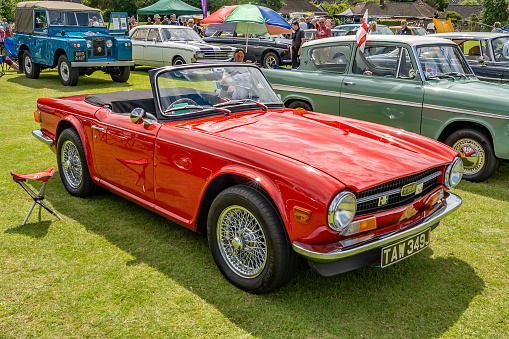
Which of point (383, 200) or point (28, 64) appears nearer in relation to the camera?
point (383, 200)

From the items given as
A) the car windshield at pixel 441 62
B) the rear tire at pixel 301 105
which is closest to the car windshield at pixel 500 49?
the car windshield at pixel 441 62

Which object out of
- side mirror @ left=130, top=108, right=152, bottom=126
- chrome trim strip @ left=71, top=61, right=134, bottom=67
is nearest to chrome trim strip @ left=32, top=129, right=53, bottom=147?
side mirror @ left=130, top=108, right=152, bottom=126

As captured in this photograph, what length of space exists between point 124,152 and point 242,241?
1.52 metres

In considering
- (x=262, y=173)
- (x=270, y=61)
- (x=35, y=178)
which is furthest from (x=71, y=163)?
(x=270, y=61)

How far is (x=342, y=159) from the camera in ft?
10.5

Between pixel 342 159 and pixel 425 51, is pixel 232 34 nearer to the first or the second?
pixel 425 51

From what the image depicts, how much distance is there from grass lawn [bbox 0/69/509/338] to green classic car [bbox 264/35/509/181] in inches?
56.9

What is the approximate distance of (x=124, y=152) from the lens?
4.13 metres

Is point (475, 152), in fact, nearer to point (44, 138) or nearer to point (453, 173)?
point (453, 173)

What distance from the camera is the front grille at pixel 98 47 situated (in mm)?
12586

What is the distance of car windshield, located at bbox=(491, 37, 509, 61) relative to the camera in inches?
367

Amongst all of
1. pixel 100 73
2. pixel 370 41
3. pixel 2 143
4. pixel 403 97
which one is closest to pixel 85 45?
pixel 100 73

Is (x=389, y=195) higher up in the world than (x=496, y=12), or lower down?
lower down

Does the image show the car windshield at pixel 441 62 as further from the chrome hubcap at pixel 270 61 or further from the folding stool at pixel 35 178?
the chrome hubcap at pixel 270 61
